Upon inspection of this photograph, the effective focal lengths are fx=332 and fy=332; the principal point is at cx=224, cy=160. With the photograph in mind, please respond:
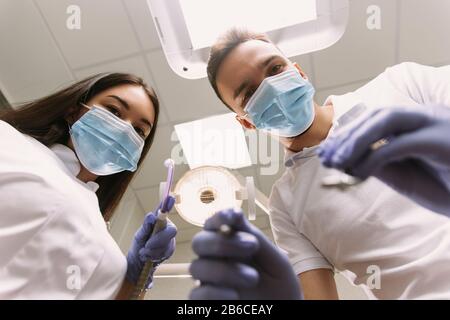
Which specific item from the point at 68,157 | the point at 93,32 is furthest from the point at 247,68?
the point at 93,32

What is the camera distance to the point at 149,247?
35.9 inches

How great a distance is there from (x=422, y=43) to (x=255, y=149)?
113 centimetres

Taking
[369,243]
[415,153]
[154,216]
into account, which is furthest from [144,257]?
[415,153]

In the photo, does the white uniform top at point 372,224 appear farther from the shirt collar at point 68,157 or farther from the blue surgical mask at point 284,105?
the shirt collar at point 68,157

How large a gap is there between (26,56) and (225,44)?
4.36 ft

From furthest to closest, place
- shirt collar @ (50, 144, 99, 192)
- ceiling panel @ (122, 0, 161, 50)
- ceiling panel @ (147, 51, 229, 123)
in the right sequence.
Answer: ceiling panel @ (147, 51, 229, 123) < ceiling panel @ (122, 0, 161, 50) < shirt collar @ (50, 144, 99, 192)

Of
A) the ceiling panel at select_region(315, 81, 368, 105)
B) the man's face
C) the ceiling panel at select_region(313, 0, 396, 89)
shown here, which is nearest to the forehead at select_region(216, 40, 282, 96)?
the man's face

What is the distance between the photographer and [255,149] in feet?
7.09

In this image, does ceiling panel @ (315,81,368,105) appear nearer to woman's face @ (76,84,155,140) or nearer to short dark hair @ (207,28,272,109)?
short dark hair @ (207,28,272,109)

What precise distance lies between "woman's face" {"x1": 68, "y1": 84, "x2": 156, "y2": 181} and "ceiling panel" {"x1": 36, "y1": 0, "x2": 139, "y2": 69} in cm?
67

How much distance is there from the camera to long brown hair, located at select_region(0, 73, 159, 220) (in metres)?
1.17

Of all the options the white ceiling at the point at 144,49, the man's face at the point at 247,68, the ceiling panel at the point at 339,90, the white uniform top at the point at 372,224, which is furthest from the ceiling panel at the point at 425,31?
the man's face at the point at 247,68

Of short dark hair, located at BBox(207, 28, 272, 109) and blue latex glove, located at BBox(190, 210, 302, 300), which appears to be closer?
blue latex glove, located at BBox(190, 210, 302, 300)
